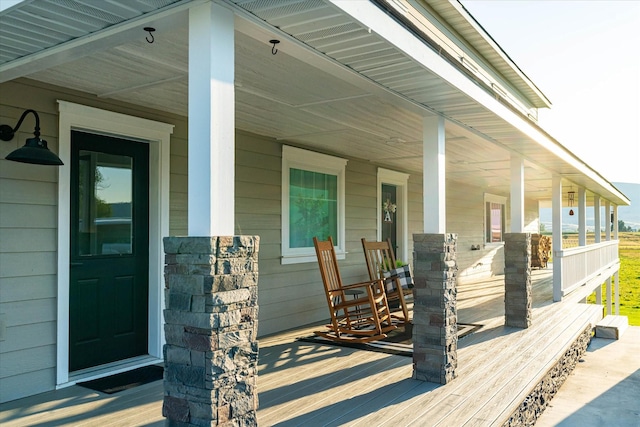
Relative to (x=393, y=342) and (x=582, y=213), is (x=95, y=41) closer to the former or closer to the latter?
(x=393, y=342)

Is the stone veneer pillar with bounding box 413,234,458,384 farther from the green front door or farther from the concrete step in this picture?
the concrete step

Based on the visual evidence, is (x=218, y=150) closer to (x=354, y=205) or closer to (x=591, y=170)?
(x=354, y=205)

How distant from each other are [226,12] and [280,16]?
233 millimetres

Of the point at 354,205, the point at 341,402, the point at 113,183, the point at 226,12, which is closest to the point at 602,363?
the point at 354,205

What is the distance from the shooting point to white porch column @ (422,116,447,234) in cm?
380

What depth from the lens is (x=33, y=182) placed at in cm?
348

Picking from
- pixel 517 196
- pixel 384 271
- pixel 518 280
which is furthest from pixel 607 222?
pixel 384 271

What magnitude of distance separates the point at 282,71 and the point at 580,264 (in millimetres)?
7389

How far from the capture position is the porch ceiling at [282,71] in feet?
6.86

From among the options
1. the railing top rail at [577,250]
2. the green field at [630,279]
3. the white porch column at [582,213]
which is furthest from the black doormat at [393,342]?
the green field at [630,279]

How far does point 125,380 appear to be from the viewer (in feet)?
12.3

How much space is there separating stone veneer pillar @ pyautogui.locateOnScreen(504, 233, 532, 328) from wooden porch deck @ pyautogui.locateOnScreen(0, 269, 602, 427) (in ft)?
1.45

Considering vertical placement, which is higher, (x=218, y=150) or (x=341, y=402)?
(x=218, y=150)

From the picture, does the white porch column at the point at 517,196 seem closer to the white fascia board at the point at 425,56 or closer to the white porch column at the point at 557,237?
the white fascia board at the point at 425,56
